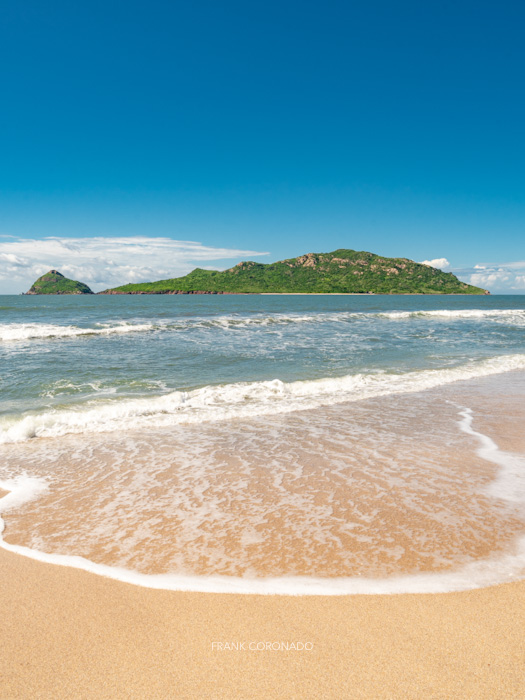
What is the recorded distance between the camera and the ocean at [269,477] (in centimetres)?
365

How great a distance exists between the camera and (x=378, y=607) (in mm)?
3016

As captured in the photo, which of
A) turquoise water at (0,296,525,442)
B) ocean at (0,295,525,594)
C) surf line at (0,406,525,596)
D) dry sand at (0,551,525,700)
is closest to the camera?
dry sand at (0,551,525,700)

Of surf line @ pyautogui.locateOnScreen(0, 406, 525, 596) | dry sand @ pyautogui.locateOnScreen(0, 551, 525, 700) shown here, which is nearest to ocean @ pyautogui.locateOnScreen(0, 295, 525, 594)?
Result: surf line @ pyautogui.locateOnScreen(0, 406, 525, 596)

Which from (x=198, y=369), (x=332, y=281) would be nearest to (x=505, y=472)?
(x=198, y=369)

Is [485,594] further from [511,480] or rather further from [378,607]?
[511,480]

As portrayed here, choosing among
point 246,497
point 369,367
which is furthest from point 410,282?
point 246,497

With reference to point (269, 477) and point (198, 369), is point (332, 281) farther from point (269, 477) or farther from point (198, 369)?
point (269, 477)

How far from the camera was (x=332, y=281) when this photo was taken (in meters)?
177

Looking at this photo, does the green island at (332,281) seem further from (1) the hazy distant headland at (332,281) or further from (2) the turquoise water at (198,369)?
(2) the turquoise water at (198,369)

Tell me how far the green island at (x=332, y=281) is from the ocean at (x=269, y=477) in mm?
145501

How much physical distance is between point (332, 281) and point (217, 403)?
173 m

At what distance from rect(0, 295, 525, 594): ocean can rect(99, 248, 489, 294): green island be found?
145501 millimetres

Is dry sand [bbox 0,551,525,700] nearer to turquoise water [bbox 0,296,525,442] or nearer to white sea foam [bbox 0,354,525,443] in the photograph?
white sea foam [bbox 0,354,525,443]

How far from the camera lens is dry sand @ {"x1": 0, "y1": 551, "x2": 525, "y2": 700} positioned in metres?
2.36
